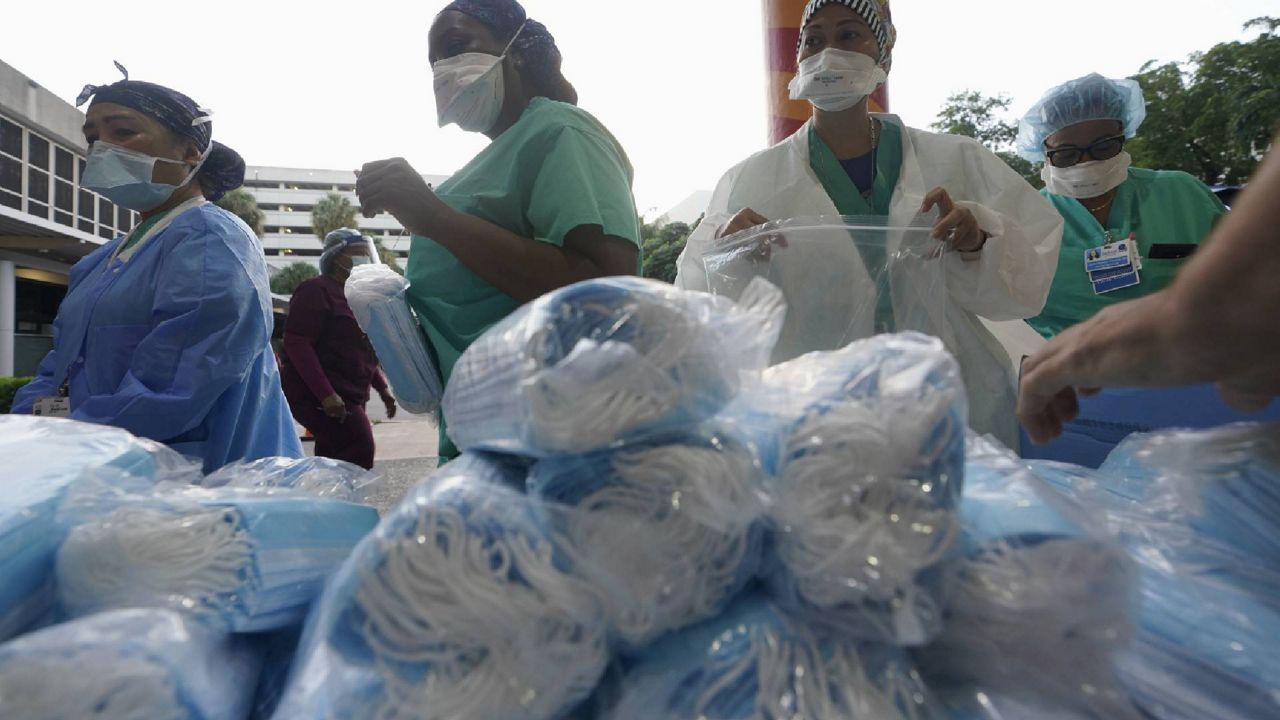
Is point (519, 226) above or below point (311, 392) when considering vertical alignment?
above

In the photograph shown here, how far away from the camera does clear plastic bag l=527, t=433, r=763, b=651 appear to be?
526mm

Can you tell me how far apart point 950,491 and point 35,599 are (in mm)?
862

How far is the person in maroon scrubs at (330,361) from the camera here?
3533 mm

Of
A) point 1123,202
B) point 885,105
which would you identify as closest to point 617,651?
point 1123,202

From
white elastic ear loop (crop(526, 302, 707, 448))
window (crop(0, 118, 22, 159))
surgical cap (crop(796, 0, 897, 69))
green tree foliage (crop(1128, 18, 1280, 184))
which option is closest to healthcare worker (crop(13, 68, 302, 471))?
white elastic ear loop (crop(526, 302, 707, 448))

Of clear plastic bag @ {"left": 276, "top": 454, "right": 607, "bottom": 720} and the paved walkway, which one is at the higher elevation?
clear plastic bag @ {"left": 276, "top": 454, "right": 607, "bottom": 720}

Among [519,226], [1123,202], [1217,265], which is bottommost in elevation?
[1217,265]

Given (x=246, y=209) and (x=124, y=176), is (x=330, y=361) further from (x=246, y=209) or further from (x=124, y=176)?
(x=246, y=209)

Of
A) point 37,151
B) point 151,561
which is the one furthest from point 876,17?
point 37,151

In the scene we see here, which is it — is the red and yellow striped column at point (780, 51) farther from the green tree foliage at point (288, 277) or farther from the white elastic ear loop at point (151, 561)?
the green tree foliage at point (288, 277)

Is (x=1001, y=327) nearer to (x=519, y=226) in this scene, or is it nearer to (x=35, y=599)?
Result: (x=519, y=226)

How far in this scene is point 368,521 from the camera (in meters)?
0.85

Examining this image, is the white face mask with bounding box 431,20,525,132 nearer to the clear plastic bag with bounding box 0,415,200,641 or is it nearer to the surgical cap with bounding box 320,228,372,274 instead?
the clear plastic bag with bounding box 0,415,200,641

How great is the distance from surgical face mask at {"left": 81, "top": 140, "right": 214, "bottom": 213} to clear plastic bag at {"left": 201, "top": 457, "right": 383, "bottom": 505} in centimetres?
123
